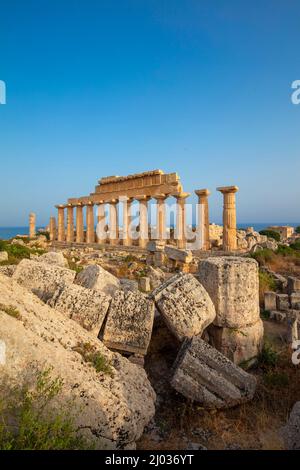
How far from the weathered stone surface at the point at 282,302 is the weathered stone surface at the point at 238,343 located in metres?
3.58

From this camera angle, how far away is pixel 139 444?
3.40m

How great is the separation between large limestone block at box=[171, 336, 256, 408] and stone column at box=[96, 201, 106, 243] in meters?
26.5

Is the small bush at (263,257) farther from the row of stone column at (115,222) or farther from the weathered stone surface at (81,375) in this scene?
the weathered stone surface at (81,375)

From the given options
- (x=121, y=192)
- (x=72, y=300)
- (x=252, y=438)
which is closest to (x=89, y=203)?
(x=121, y=192)

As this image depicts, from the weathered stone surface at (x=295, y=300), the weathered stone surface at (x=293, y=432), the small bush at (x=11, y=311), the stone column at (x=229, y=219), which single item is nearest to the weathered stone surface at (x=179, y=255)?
the weathered stone surface at (x=295, y=300)

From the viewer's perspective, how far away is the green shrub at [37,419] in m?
2.43

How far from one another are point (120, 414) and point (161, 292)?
2.04 metres

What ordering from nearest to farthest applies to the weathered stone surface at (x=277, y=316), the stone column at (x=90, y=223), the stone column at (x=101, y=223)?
1. the weathered stone surface at (x=277, y=316)
2. the stone column at (x=101, y=223)
3. the stone column at (x=90, y=223)

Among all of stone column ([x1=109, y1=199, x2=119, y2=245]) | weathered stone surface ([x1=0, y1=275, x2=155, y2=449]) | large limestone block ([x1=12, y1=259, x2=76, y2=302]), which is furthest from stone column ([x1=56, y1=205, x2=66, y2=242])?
weathered stone surface ([x1=0, y1=275, x2=155, y2=449])

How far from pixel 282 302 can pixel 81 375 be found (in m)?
6.79

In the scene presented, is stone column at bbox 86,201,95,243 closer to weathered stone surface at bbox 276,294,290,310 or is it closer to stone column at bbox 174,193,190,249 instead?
stone column at bbox 174,193,190,249

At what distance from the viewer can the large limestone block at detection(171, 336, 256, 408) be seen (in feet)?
13.2

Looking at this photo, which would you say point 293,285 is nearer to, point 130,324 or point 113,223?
point 130,324
